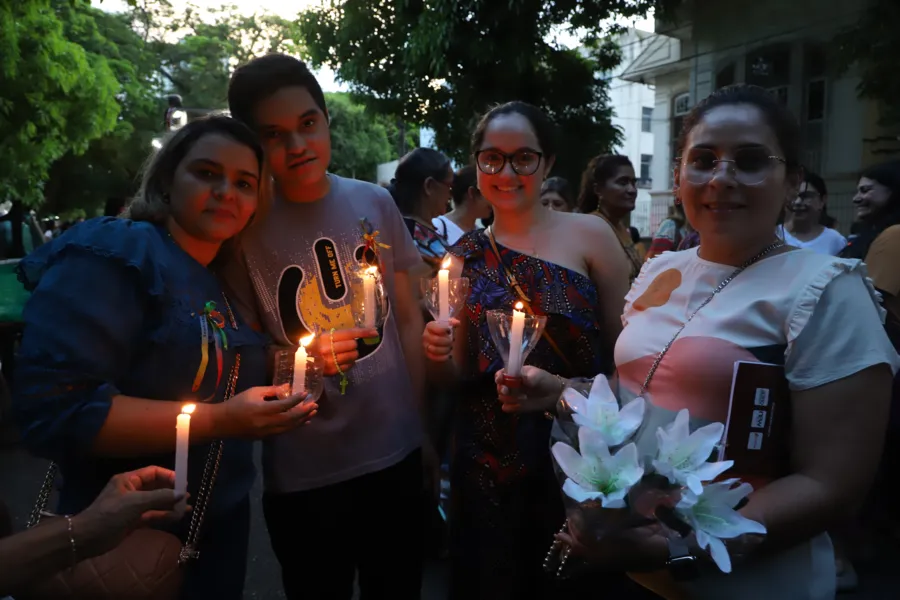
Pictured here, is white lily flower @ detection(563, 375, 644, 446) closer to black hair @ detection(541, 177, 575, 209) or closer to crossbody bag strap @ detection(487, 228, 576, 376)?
crossbody bag strap @ detection(487, 228, 576, 376)

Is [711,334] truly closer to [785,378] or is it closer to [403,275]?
[785,378]

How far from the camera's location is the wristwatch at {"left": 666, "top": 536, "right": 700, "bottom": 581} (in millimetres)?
1354

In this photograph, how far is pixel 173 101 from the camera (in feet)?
36.2

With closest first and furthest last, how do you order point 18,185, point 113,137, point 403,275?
point 403,275 → point 18,185 → point 113,137

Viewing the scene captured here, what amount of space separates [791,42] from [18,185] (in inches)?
716

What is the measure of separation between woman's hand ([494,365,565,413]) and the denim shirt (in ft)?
2.63

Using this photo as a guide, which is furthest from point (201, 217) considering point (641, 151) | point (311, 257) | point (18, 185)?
point (641, 151)

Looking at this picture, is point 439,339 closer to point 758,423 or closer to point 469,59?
point 758,423

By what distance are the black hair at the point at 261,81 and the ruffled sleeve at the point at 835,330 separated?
1.77 metres

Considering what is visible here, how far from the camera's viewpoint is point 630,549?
1.35m

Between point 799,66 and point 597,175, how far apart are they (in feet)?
44.2

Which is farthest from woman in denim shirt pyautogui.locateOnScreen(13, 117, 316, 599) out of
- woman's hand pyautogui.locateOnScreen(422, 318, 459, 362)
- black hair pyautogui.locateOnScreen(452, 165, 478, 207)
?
black hair pyautogui.locateOnScreen(452, 165, 478, 207)

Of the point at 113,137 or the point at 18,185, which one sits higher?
the point at 113,137

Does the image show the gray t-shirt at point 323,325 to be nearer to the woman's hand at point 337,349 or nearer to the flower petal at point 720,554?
the woman's hand at point 337,349
